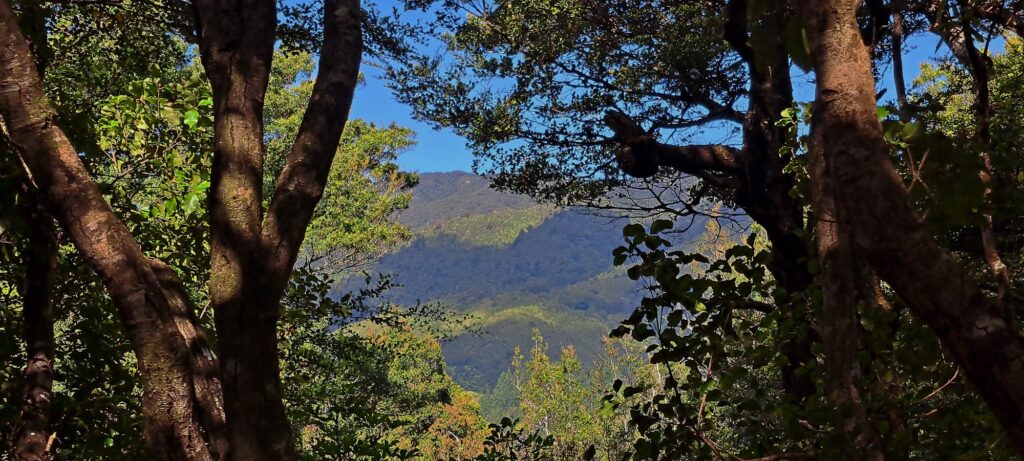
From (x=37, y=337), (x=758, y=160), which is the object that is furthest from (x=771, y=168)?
(x=37, y=337)

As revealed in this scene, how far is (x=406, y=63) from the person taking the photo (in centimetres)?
1110

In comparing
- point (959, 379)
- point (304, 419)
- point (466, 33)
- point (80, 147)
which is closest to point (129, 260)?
point (80, 147)

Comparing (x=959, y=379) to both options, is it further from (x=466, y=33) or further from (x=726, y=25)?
(x=466, y=33)

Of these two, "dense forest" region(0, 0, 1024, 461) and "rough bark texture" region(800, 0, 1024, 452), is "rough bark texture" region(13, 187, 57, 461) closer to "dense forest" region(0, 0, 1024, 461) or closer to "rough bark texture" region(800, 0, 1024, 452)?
"dense forest" region(0, 0, 1024, 461)

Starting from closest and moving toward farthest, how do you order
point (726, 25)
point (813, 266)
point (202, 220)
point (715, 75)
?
1. point (813, 266)
2. point (202, 220)
3. point (726, 25)
4. point (715, 75)

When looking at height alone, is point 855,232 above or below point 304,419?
below

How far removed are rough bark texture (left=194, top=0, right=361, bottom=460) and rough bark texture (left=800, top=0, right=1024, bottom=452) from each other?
2334 mm

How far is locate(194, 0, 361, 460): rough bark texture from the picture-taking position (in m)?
3.00

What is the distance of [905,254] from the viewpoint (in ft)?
5.54

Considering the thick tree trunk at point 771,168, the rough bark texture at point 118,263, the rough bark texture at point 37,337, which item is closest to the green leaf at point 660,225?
the rough bark texture at point 118,263

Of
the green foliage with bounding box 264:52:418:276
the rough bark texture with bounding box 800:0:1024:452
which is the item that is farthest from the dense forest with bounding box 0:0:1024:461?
the green foliage with bounding box 264:52:418:276

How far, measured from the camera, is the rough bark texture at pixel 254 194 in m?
3.00

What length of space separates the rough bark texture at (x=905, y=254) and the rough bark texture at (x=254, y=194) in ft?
7.66

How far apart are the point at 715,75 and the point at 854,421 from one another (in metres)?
8.38
